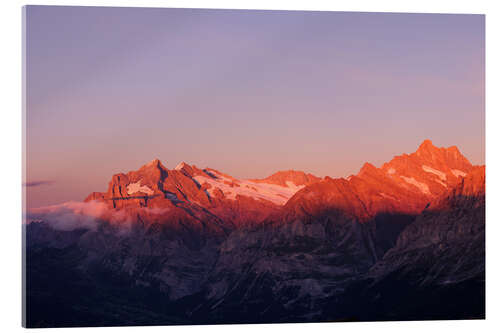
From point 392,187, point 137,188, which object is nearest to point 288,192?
point 392,187

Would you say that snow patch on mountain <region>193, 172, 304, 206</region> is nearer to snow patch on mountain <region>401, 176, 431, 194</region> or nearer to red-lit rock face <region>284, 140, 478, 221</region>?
red-lit rock face <region>284, 140, 478, 221</region>

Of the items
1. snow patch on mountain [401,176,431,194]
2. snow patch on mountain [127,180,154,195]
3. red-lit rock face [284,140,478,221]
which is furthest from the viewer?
snow patch on mountain [401,176,431,194]

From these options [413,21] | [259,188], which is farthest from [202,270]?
[413,21]

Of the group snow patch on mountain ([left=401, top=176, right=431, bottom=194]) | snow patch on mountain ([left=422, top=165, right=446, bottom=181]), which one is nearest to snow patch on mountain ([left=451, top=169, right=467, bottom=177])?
snow patch on mountain ([left=422, top=165, right=446, bottom=181])

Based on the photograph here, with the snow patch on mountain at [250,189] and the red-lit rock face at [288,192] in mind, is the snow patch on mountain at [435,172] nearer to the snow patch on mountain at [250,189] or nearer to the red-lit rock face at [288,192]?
the red-lit rock face at [288,192]

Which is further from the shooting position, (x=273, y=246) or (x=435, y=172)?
(x=273, y=246)

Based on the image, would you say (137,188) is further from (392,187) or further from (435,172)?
(435,172)

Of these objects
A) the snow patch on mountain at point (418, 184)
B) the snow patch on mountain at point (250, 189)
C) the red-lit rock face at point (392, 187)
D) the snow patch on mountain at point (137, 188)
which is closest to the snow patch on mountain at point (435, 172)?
the red-lit rock face at point (392, 187)

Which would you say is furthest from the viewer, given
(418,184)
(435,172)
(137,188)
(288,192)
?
(418,184)

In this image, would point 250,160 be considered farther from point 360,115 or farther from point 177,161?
point 360,115
